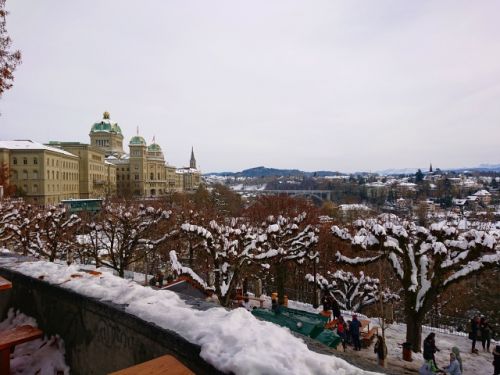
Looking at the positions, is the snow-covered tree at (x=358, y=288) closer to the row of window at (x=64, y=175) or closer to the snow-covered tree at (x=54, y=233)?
the snow-covered tree at (x=54, y=233)

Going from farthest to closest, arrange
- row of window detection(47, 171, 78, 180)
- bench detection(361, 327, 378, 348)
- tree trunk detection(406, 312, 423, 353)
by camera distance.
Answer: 1. row of window detection(47, 171, 78, 180)
2. bench detection(361, 327, 378, 348)
3. tree trunk detection(406, 312, 423, 353)

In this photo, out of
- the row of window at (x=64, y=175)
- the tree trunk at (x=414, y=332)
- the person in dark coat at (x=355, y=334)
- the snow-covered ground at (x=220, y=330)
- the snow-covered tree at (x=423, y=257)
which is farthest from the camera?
the row of window at (x=64, y=175)

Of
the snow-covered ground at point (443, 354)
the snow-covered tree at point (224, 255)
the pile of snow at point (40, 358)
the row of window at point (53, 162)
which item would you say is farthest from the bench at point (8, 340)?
the row of window at point (53, 162)

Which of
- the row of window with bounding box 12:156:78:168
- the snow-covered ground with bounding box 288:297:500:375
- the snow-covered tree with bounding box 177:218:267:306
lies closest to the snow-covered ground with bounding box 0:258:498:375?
the snow-covered ground with bounding box 288:297:500:375

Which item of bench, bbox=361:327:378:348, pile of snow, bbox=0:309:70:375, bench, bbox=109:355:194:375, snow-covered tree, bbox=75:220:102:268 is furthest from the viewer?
snow-covered tree, bbox=75:220:102:268

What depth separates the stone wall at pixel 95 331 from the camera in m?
3.71

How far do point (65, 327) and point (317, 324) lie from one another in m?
8.24

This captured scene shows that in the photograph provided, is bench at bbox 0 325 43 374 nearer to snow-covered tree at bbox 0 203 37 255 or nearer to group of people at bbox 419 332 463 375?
group of people at bbox 419 332 463 375

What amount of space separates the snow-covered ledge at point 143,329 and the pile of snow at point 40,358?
0.16 m

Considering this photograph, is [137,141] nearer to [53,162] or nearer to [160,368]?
[53,162]

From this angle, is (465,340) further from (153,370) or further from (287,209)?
(287,209)

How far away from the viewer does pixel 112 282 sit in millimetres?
5555

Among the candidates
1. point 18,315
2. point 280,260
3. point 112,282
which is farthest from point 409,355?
point 18,315

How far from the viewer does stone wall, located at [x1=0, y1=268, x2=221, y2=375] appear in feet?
12.2
